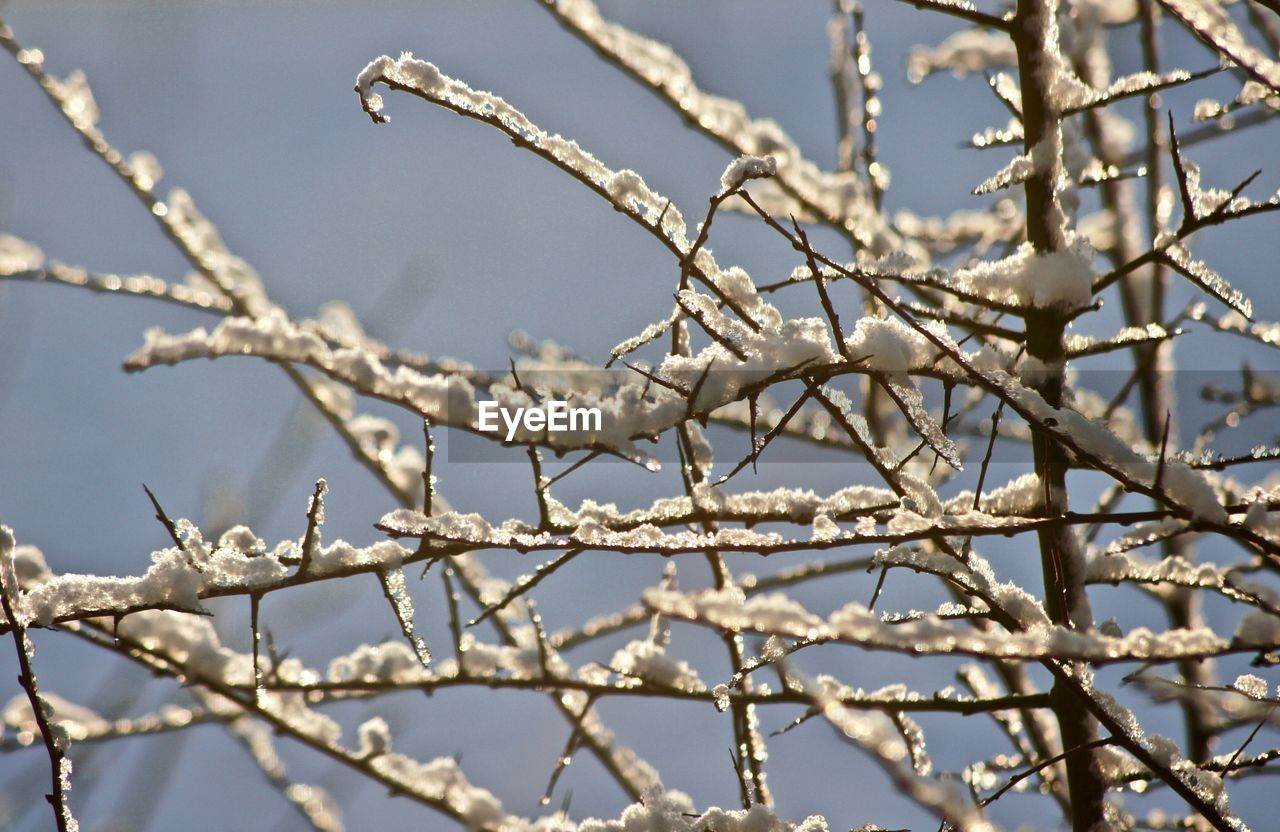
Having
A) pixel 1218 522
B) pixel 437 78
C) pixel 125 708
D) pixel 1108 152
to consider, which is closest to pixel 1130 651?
pixel 1218 522

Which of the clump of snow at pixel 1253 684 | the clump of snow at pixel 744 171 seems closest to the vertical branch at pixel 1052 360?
the clump of snow at pixel 1253 684

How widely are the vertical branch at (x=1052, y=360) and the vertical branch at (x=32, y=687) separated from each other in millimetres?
1037

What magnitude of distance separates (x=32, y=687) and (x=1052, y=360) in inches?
44.5

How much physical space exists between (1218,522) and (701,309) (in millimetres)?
488

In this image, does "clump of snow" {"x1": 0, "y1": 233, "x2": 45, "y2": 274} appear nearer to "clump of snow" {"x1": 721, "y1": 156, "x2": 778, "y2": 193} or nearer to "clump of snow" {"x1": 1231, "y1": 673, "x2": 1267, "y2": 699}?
"clump of snow" {"x1": 721, "y1": 156, "x2": 778, "y2": 193}

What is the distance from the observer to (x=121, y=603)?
892 millimetres

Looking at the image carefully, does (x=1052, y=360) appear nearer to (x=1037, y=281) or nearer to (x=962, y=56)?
(x=1037, y=281)

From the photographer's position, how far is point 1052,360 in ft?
3.49

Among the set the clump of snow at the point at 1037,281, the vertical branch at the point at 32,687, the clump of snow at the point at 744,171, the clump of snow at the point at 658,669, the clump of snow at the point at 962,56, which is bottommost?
the vertical branch at the point at 32,687

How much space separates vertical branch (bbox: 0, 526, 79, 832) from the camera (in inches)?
31.9

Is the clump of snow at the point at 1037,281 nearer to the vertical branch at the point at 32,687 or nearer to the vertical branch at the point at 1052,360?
the vertical branch at the point at 1052,360

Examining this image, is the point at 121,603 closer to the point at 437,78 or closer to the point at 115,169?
the point at 437,78

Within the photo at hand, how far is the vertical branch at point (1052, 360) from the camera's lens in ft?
3.39

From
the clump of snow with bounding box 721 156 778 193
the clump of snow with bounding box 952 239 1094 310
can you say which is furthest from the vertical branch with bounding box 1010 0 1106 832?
the clump of snow with bounding box 721 156 778 193
